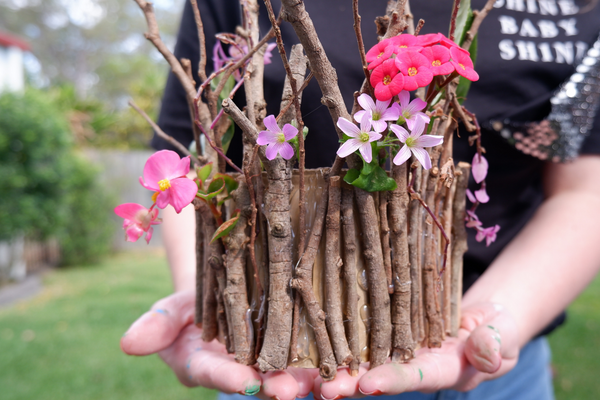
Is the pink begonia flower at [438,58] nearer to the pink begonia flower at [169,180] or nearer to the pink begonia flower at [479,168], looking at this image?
the pink begonia flower at [479,168]

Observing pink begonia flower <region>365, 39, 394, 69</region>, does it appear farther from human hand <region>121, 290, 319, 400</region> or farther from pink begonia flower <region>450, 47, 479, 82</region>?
human hand <region>121, 290, 319, 400</region>

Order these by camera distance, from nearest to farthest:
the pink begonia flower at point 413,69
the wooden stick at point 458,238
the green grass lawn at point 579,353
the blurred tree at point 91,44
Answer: the pink begonia flower at point 413,69 → the wooden stick at point 458,238 → the green grass lawn at point 579,353 → the blurred tree at point 91,44

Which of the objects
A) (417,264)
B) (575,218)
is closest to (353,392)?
(417,264)

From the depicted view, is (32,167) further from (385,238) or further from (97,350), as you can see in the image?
(385,238)

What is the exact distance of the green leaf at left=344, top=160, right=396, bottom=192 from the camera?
0.59 m

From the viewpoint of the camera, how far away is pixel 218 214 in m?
0.67

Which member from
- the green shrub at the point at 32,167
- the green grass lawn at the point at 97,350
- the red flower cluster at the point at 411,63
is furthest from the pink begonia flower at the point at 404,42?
the green shrub at the point at 32,167

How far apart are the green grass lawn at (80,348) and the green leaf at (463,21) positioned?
2.61m

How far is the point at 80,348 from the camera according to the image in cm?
316

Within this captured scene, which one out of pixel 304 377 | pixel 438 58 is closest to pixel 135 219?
pixel 304 377

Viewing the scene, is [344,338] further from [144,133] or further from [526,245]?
[144,133]

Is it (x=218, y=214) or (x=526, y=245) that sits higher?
(x=218, y=214)

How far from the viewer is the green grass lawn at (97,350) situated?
2.68 m

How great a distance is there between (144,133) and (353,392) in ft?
29.4
